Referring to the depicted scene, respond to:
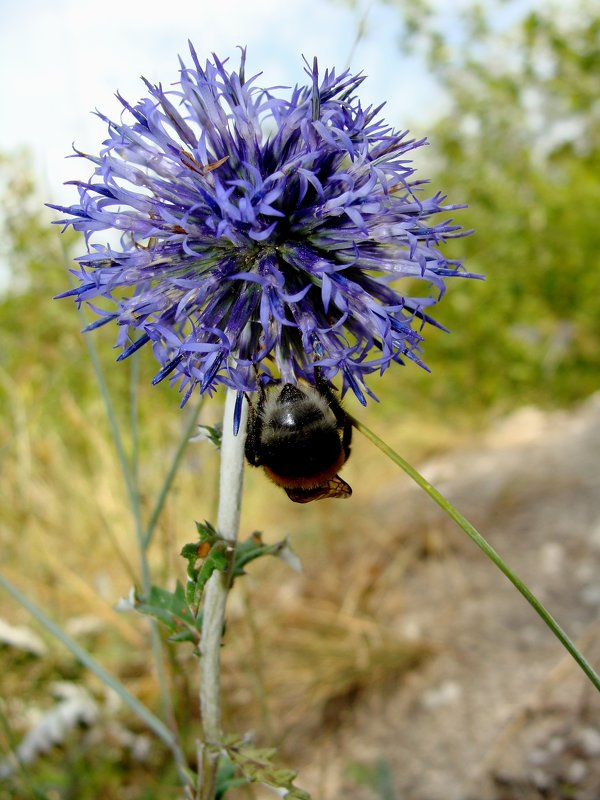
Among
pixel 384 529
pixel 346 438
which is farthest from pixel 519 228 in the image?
pixel 346 438

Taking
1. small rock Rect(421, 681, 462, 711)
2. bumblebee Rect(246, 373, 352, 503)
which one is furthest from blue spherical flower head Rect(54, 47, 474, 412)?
small rock Rect(421, 681, 462, 711)

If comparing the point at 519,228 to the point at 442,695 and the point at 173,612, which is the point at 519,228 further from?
the point at 173,612

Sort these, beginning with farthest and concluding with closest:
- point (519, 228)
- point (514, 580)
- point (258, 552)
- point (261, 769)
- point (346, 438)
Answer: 1. point (519, 228)
2. point (346, 438)
3. point (258, 552)
4. point (261, 769)
5. point (514, 580)

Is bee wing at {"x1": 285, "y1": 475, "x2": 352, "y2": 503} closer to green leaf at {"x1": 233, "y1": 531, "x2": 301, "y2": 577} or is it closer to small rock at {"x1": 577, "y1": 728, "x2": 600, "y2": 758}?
green leaf at {"x1": 233, "y1": 531, "x2": 301, "y2": 577}

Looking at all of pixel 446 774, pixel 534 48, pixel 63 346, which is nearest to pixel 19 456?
pixel 63 346

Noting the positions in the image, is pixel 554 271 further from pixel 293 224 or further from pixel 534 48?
pixel 293 224

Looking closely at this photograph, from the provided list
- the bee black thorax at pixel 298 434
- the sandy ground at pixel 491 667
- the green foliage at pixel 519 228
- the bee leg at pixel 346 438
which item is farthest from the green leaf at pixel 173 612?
the green foliage at pixel 519 228

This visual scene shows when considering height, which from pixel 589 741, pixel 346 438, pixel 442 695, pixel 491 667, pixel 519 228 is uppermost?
pixel 519 228
